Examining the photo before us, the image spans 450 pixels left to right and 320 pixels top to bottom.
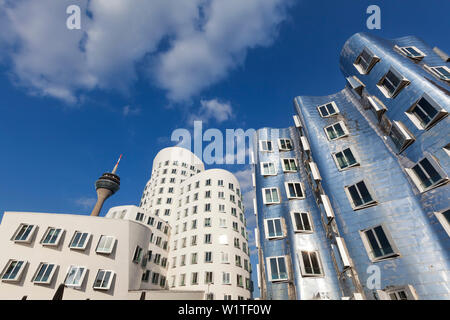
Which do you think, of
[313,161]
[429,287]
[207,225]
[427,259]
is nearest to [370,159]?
[313,161]

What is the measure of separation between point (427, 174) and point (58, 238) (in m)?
43.3

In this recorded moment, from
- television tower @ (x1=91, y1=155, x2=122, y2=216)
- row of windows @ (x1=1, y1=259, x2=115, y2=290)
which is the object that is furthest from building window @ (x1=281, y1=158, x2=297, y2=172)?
television tower @ (x1=91, y1=155, x2=122, y2=216)

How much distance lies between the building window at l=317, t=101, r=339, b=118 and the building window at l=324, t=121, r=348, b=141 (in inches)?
84.8

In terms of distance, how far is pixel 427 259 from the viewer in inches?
554

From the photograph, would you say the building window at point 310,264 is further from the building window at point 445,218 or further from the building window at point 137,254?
the building window at point 137,254

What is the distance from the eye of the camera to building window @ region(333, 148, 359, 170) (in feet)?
68.3

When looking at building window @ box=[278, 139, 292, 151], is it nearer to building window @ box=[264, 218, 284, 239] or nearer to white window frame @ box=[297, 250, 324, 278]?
building window @ box=[264, 218, 284, 239]

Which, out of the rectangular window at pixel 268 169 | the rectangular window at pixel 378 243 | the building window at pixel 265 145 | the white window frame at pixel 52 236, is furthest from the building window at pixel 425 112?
the white window frame at pixel 52 236

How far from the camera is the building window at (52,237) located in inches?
1155

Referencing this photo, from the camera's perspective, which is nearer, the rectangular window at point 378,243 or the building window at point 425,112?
the rectangular window at point 378,243

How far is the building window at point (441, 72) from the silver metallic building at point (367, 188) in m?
0.19
